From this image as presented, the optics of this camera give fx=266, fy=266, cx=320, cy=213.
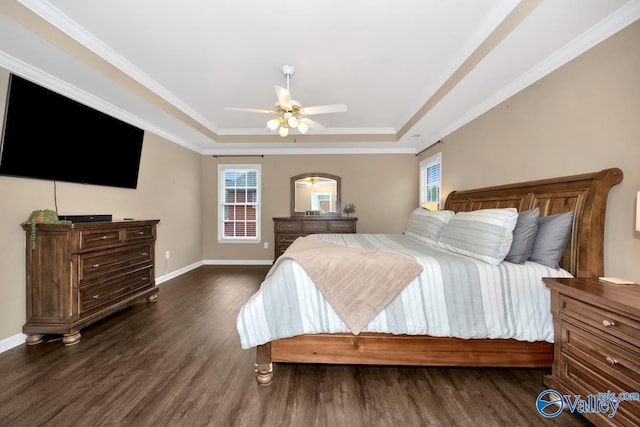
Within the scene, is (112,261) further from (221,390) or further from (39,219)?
(221,390)

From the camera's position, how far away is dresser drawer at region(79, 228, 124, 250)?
8.23ft

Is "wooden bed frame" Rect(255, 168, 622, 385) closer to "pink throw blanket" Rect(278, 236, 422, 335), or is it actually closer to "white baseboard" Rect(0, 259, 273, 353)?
"pink throw blanket" Rect(278, 236, 422, 335)

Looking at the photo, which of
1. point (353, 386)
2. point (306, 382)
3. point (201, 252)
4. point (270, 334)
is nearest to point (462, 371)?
point (353, 386)

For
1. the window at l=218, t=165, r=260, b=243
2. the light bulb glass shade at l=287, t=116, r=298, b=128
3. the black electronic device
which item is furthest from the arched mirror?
the black electronic device

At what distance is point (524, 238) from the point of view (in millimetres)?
2053

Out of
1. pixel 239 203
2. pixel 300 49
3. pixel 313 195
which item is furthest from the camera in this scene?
pixel 239 203

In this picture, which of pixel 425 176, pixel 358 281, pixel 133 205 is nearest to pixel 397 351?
pixel 358 281

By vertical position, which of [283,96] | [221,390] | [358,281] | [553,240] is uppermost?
[283,96]

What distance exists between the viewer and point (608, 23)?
6.02 ft

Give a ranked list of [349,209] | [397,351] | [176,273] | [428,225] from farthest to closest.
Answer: [349,209] < [176,273] < [428,225] < [397,351]

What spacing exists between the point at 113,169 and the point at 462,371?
436cm

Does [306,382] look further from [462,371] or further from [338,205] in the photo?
[338,205]

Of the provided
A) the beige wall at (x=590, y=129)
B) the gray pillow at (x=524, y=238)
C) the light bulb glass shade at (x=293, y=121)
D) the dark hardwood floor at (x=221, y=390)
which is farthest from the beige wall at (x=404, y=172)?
the light bulb glass shade at (x=293, y=121)

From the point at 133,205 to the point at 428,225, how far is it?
407 cm
